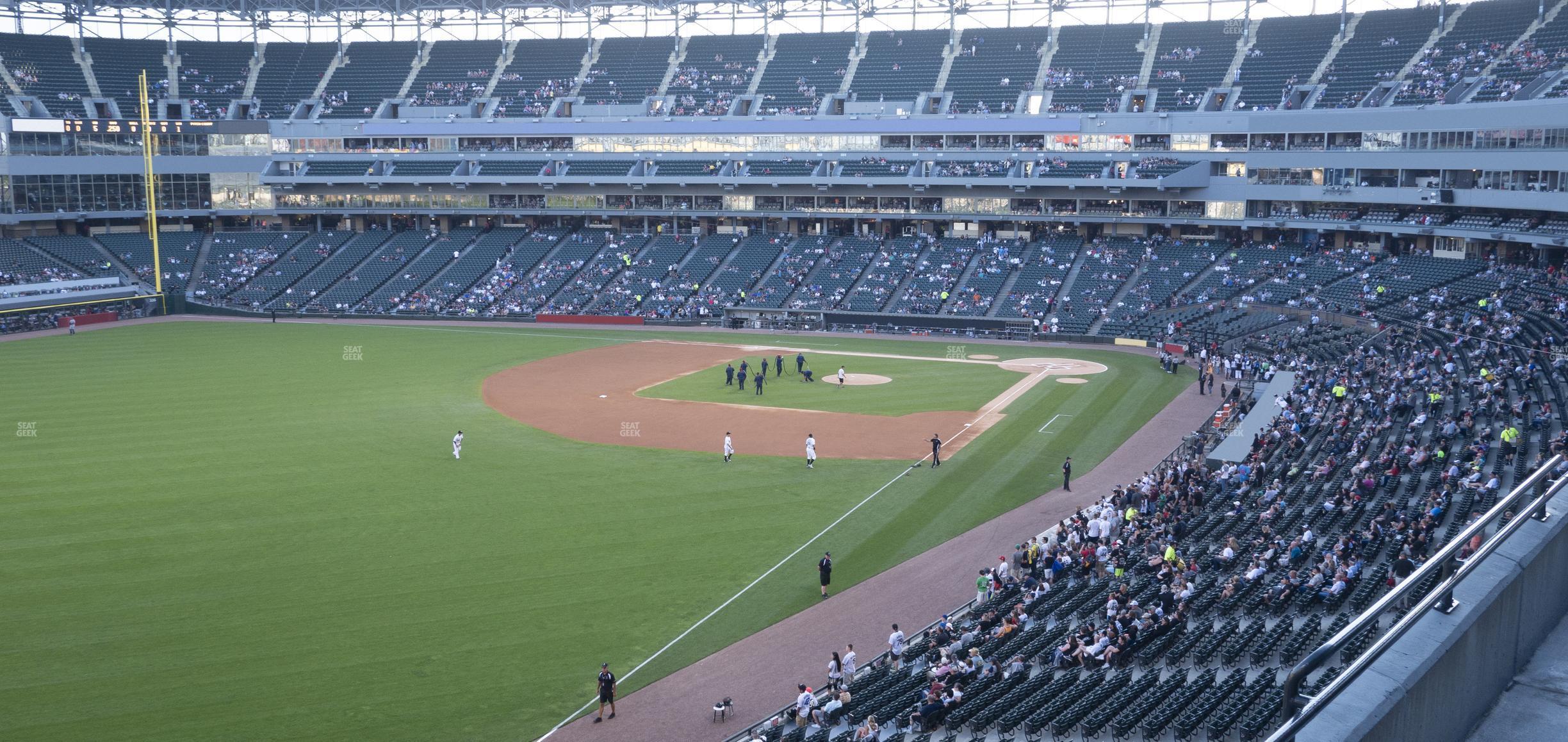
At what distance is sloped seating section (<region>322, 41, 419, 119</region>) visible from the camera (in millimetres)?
A: 93312

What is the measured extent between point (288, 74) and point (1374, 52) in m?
82.4

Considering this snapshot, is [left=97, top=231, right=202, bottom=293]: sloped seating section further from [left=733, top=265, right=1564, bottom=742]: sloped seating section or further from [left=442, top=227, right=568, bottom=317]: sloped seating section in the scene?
[left=733, top=265, right=1564, bottom=742]: sloped seating section

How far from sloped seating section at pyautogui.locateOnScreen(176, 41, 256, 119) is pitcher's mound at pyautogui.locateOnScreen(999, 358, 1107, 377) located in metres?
68.7

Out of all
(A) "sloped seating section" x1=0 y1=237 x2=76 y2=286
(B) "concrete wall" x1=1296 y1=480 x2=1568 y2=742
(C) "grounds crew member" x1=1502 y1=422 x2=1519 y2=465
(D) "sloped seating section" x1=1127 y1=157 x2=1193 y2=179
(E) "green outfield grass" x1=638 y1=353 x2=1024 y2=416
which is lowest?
(E) "green outfield grass" x1=638 y1=353 x2=1024 y2=416

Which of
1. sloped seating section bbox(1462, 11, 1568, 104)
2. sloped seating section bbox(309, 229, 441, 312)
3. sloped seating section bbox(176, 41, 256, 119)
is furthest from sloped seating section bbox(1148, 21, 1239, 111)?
sloped seating section bbox(176, 41, 256, 119)

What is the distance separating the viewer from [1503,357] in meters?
37.6

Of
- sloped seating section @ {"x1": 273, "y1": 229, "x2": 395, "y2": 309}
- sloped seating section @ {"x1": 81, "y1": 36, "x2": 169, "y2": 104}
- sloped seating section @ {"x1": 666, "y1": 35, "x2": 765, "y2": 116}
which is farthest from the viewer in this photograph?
sloped seating section @ {"x1": 81, "y1": 36, "x2": 169, "y2": 104}

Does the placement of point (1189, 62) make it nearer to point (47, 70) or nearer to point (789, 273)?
point (789, 273)

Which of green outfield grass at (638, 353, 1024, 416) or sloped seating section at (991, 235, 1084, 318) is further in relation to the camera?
sloped seating section at (991, 235, 1084, 318)

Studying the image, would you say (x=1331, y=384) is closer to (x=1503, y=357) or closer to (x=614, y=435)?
(x=1503, y=357)

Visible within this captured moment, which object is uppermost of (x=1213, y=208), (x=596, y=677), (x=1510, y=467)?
(x=1213, y=208)

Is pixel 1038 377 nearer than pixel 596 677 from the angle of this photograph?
No

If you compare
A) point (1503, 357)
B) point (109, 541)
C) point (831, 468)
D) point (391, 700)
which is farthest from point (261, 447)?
point (1503, 357)

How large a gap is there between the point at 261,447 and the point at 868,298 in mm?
42002
